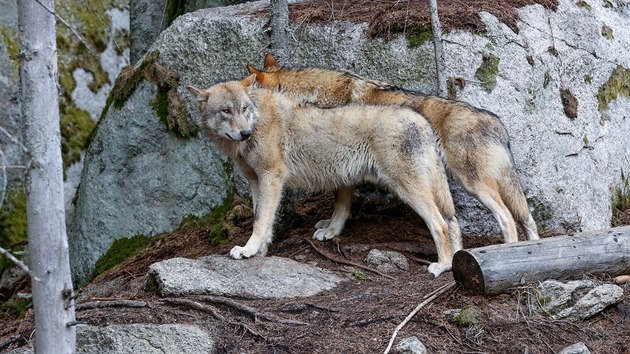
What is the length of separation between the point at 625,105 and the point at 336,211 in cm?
462

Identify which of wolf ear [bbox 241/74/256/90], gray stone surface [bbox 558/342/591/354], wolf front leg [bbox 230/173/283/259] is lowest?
Answer: gray stone surface [bbox 558/342/591/354]

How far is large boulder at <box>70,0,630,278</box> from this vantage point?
10.0 m

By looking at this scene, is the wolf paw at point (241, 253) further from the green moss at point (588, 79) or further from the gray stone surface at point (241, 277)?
the green moss at point (588, 79)

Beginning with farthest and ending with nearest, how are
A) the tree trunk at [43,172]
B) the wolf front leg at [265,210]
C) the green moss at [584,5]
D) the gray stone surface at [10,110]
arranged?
the gray stone surface at [10,110] < the green moss at [584,5] < the wolf front leg at [265,210] < the tree trunk at [43,172]

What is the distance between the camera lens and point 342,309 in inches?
295

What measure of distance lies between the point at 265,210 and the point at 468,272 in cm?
281

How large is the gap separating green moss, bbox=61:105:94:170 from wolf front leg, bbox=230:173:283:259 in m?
7.07

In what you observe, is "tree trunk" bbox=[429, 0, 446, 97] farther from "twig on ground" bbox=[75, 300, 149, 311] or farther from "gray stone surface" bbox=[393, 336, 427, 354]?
"twig on ground" bbox=[75, 300, 149, 311]

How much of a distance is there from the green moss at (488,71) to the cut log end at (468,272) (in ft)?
11.1

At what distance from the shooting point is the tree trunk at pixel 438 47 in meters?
9.80

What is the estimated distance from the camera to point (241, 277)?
8.19 meters

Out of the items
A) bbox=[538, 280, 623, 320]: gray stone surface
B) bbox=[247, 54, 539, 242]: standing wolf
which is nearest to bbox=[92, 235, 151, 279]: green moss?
bbox=[247, 54, 539, 242]: standing wolf

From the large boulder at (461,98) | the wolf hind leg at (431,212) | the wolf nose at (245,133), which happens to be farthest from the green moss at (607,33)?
the wolf nose at (245,133)

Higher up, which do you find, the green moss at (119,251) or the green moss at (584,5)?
the green moss at (584,5)
